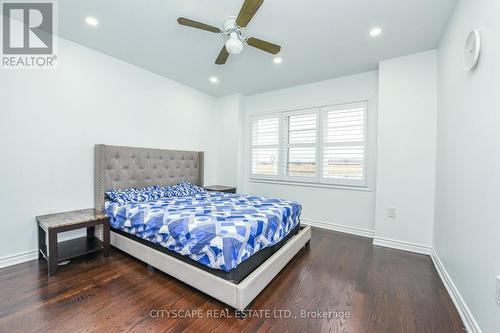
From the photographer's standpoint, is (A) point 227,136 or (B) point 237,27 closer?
(B) point 237,27

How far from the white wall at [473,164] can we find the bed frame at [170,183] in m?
1.46

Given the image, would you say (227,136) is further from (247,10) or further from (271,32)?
(247,10)

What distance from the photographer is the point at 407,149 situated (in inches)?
114

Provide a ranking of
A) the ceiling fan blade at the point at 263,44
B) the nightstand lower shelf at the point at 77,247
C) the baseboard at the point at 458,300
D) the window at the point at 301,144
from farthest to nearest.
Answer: the window at the point at 301,144
the nightstand lower shelf at the point at 77,247
the ceiling fan blade at the point at 263,44
the baseboard at the point at 458,300

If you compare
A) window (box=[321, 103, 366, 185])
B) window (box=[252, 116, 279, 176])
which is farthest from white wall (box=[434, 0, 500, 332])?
window (box=[252, 116, 279, 176])

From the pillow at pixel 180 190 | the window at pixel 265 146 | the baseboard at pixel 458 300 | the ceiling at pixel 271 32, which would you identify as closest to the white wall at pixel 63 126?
the ceiling at pixel 271 32

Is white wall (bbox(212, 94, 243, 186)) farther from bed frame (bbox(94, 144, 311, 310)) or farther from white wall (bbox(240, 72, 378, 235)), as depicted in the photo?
bed frame (bbox(94, 144, 311, 310))

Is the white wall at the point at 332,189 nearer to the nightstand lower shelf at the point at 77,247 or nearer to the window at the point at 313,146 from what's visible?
the window at the point at 313,146

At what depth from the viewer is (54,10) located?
7.18 ft

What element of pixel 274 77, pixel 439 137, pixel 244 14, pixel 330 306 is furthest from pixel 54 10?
pixel 439 137

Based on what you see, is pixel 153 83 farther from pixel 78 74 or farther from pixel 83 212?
pixel 83 212

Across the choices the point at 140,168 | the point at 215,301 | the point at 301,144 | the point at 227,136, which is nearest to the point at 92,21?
the point at 140,168

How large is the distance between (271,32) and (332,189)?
106 inches

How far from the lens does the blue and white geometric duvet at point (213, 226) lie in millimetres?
1697
